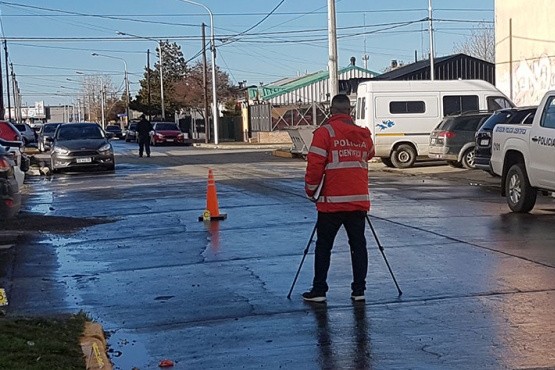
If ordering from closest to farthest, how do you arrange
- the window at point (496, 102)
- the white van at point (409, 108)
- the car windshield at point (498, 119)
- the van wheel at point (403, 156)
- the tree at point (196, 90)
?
the car windshield at point (498, 119), the white van at point (409, 108), the van wheel at point (403, 156), the window at point (496, 102), the tree at point (196, 90)

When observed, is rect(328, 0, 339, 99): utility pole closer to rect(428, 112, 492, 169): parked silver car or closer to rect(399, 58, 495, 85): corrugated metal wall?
rect(428, 112, 492, 169): parked silver car

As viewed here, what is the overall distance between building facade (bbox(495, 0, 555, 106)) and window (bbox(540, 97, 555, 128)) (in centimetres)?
1560

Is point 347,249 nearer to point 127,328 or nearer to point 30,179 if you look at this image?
point 127,328

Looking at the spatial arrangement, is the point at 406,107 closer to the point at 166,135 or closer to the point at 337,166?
the point at 337,166

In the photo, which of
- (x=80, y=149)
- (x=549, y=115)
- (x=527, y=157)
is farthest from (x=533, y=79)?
(x=549, y=115)

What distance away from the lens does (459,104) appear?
2773 cm

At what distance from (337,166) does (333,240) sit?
2.26 ft

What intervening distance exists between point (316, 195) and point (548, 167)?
6.86 meters

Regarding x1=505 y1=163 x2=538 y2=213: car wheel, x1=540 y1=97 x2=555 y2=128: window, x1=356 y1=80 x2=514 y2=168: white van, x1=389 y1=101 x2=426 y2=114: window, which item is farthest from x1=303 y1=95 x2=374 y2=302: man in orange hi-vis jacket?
x1=389 y1=101 x2=426 y2=114: window

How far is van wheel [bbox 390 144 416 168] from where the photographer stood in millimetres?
27609

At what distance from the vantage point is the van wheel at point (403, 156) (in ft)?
90.6

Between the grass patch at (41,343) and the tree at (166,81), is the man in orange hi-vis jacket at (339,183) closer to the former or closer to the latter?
the grass patch at (41,343)

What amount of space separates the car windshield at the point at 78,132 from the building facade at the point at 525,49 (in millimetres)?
14381

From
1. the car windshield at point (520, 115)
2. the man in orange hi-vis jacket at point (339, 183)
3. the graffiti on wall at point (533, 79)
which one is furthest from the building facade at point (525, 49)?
the man in orange hi-vis jacket at point (339, 183)
